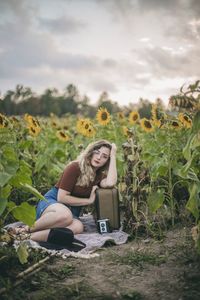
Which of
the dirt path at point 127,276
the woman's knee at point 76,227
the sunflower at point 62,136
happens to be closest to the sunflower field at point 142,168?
the sunflower at point 62,136

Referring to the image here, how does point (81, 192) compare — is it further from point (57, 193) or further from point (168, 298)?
point (168, 298)

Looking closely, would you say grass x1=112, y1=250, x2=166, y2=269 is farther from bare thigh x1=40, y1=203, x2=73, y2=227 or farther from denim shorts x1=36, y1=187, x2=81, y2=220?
denim shorts x1=36, y1=187, x2=81, y2=220

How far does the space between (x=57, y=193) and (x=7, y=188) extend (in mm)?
1837

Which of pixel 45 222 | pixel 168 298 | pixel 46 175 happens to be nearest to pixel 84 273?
pixel 168 298

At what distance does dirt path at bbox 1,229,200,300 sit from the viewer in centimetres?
265

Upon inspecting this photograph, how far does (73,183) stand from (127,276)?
63.7 inches

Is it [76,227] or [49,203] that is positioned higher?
[49,203]

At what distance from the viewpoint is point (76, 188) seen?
4516 millimetres

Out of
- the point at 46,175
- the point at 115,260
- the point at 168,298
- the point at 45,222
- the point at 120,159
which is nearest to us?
the point at 168,298

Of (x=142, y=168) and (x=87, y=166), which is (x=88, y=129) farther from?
(x=142, y=168)

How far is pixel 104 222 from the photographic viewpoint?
14.3 ft

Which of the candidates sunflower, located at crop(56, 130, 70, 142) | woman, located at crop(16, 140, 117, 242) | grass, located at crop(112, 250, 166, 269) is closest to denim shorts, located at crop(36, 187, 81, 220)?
woman, located at crop(16, 140, 117, 242)

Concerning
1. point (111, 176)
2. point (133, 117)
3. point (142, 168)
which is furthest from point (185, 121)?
point (133, 117)

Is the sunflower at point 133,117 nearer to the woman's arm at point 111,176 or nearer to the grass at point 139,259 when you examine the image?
the woman's arm at point 111,176
